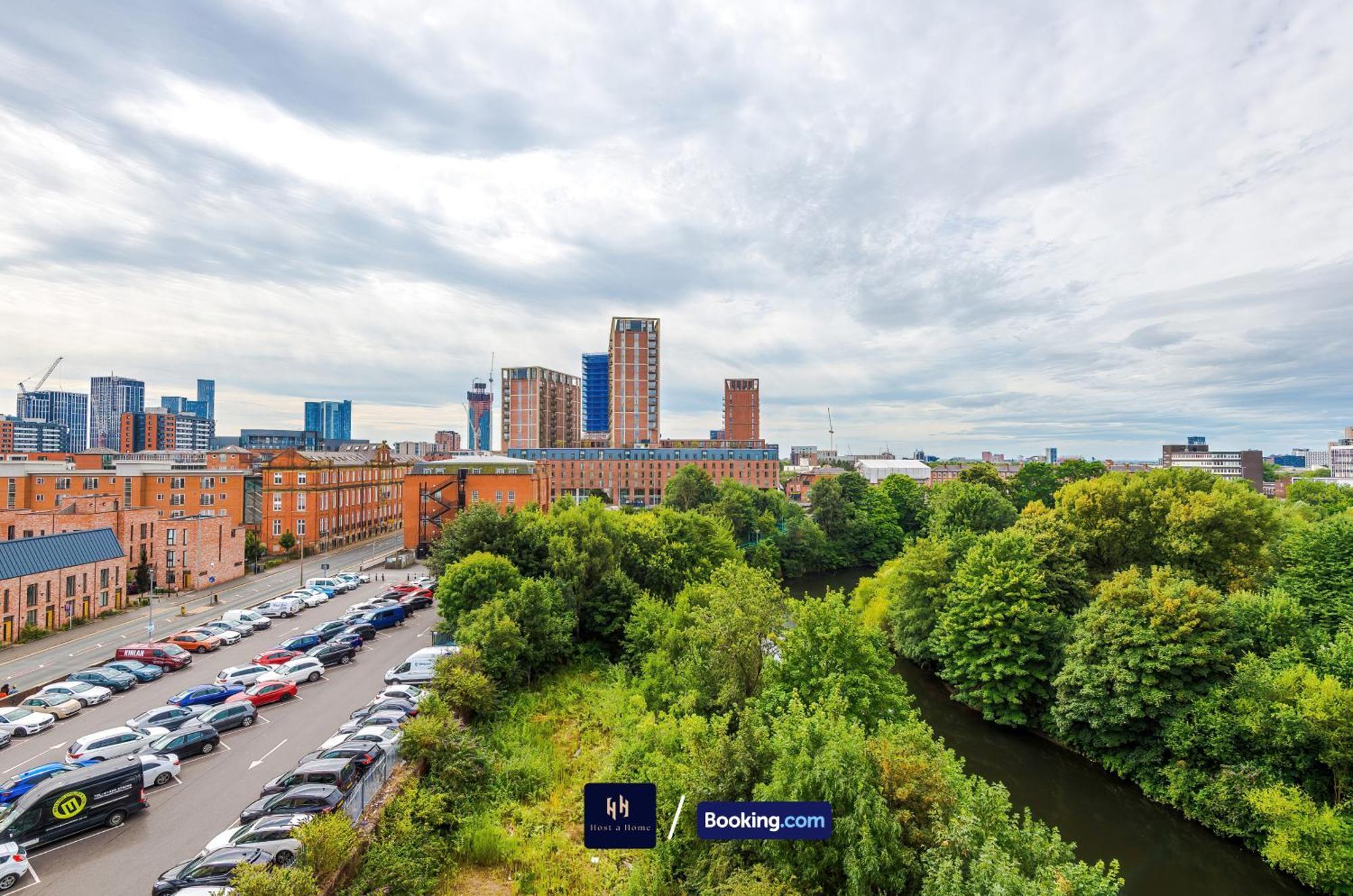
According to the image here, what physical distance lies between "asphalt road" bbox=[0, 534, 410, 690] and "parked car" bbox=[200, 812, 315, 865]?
23.5 m

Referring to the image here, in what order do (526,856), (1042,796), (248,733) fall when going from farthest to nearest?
(1042,796)
(248,733)
(526,856)

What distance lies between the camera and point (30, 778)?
19531 mm

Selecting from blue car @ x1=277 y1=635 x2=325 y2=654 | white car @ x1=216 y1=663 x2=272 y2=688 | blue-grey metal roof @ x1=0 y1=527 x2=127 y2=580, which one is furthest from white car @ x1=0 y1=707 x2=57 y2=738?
blue-grey metal roof @ x1=0 y1=527 x2=127 y2=580

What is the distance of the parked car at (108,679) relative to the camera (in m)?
29.0

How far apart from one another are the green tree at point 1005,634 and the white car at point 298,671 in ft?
108

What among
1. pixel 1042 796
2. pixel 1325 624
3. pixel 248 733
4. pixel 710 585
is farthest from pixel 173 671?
pixel 1325 624

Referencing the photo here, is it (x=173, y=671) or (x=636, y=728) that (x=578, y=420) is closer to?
(x=173, y=671)

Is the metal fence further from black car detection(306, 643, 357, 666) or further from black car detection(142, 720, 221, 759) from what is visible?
black car detection(306, 643, 357, 666)

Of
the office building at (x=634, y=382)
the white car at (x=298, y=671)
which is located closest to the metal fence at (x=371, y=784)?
the white car at (x=298, y=671)

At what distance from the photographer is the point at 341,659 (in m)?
33.3

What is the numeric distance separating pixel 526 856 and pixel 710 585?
16831 mm

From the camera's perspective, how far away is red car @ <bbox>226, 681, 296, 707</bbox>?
27.0 metres

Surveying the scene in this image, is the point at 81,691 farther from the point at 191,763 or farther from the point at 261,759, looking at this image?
the point at 261,759

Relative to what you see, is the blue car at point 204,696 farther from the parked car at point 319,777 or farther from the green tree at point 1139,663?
the green tree at point 1139,663
